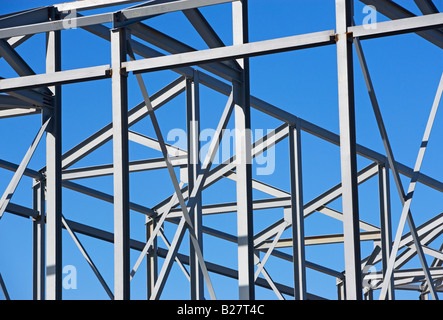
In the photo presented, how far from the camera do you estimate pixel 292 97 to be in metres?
50.9

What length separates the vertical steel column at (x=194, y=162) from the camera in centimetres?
1370

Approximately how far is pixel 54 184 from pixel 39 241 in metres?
5.23

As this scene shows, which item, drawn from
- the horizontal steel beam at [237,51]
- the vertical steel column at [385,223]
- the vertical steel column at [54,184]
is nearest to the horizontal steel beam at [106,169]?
the vertical steel column at [385,223]

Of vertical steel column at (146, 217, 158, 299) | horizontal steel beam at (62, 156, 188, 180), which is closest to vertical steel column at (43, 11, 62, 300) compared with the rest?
horizontal steel beam at (62, 156, 188, 180)

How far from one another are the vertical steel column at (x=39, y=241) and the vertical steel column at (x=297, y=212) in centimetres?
472

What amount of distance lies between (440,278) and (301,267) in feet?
26.1

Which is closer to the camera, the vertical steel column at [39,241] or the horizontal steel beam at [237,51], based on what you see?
the horizontal steel beam at [237,51]

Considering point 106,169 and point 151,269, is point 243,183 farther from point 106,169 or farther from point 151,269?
point 151,269

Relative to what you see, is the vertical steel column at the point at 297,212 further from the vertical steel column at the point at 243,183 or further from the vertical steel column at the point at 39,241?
the vertical steel column at the point at 243,183
